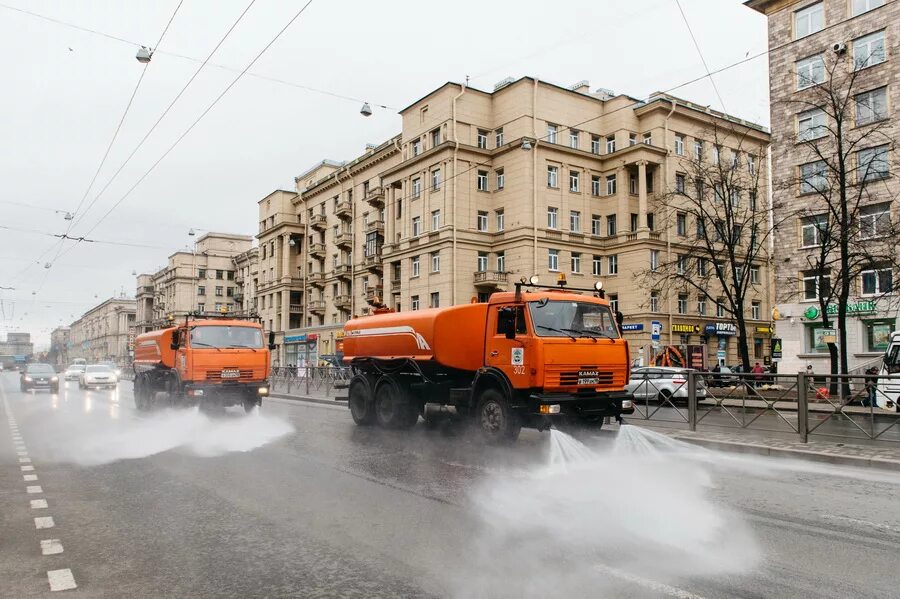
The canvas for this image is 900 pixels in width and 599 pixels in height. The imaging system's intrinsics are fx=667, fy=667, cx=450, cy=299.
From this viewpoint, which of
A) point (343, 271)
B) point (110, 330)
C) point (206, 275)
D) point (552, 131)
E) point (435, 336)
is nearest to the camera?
point (435, 336)

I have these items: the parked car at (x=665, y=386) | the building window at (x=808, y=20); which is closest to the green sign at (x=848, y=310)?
the building window at (x=808, y=20)

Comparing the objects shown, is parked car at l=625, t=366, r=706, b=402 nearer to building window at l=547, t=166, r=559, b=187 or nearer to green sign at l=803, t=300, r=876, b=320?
green sign at l=803, t=300, r=876, b=320

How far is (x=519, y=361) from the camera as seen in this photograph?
11406mm

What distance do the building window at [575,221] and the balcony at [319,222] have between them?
25.1 m

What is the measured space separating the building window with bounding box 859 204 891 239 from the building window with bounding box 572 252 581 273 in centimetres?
1647

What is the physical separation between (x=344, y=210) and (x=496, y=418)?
45.9m

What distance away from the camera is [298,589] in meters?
4.45

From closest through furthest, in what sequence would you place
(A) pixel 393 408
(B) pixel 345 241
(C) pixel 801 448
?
(C) pixel 801 448 < (A) pixel 393 408 < (B) pixel 345 241

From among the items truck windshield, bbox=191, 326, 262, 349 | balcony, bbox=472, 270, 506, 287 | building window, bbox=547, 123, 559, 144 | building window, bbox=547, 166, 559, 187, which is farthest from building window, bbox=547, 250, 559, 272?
truck windshield, bbox=191, 326, 262, 349

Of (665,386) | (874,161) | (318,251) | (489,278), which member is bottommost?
(665,386)

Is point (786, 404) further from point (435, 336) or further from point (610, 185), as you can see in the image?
point (610, 185)

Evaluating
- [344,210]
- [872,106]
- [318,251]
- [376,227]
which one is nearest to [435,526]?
[872,106]

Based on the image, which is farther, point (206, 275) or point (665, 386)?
point (206, 275)

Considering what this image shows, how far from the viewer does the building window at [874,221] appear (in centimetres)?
2577
